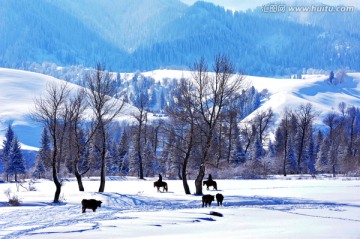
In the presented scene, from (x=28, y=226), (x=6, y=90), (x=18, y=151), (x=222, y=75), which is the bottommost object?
(x=28, y=226)

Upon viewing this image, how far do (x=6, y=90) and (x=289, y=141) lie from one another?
138711mm

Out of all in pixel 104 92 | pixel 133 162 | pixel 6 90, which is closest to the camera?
pixel 104 92

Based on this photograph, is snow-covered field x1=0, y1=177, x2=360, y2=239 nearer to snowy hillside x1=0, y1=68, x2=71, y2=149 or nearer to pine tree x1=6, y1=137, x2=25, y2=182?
pine tree x1=6, y1=137, x2=25, y2=182

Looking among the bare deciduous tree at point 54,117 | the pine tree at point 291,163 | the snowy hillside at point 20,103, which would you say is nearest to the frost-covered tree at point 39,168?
the bare deciduous tree at point 54,117

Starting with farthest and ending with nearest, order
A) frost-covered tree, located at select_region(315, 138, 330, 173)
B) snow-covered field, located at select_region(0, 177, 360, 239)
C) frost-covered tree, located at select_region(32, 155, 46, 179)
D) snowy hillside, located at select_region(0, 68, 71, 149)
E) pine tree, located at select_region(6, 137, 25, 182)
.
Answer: snowy hillside, located at select_region(0, 68, 71, 149) → frost-covered tree, located at select_region(315, 138, 330, 173) → frost-covered tree, located at select_region(32, 155, 46, 179) → pine tree, located at select_region(6, 137, 25, 182) → snow-covered field, located at select_region(0, 177, 360, 239)

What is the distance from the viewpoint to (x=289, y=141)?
7531 centimetres

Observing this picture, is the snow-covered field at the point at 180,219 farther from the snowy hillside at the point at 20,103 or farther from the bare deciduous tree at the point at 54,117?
the snowy hillside at the point at 20,103

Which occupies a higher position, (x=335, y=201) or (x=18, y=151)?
(x=18, y=151)

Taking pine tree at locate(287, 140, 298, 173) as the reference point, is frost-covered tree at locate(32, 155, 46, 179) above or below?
below

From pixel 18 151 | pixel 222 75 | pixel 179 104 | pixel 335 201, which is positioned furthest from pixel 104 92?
pixel 18 151

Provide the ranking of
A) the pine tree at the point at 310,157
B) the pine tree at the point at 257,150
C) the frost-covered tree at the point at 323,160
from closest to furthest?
the pine tree at the point at 257,150
the frost-covered tree at the point at 323,160
the pine tree at the point at 310,157

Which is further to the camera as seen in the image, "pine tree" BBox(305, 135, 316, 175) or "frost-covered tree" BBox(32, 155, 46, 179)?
"pine tree" BBox(305, 135, 316, 175)

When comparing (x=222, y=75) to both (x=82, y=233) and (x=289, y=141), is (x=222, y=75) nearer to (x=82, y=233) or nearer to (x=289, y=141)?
(x=82, y=233)

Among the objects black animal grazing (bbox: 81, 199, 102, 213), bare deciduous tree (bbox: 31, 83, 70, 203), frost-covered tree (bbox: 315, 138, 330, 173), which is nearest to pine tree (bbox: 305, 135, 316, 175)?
frost-covered tree (bbox: 315, 138, 330, 173)
